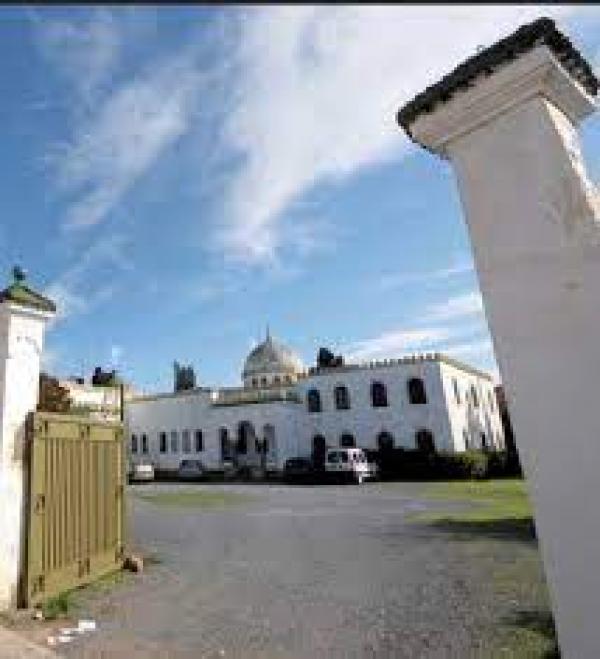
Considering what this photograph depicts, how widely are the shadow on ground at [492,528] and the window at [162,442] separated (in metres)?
37.0

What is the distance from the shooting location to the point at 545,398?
2.95 metres

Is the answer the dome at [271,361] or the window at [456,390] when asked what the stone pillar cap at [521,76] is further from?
the dome at [271,361]

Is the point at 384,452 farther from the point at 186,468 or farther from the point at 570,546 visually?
the point at 570,546

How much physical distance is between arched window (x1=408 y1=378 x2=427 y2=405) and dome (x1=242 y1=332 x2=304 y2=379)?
17431 millimetres

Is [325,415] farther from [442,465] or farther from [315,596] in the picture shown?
[315,596]

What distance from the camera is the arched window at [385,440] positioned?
136ft

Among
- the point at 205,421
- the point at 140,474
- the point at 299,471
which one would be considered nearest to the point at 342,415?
the point at 299,471

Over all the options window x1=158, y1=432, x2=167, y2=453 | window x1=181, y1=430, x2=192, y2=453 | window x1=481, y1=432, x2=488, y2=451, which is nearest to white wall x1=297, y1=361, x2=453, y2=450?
window x1=481, y1=432, x2=488, y2=451

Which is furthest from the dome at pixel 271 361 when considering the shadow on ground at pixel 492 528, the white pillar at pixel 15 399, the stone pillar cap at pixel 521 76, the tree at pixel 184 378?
the stone pillar cap at pixel 521 76

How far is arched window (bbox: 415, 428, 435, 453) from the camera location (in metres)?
39.8

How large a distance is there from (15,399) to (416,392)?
34668 mm

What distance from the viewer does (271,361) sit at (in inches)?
2282

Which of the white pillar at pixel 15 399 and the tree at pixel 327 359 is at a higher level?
the tree at pixel 327 359

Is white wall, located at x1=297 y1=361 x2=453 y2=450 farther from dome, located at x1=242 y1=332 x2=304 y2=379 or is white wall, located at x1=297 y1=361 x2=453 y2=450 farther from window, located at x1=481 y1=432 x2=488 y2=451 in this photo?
dome, located at x1=242 y1=332 x2=304 y2=379
